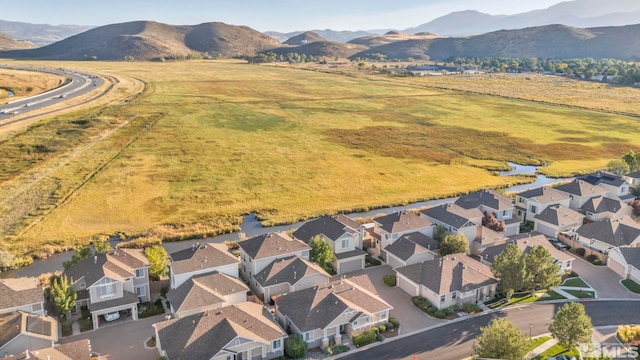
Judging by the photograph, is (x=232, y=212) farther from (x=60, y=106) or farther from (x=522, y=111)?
(x=522, y=111)

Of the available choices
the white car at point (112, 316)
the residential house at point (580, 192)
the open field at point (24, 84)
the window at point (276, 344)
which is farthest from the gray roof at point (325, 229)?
the open field at point (24, 84)

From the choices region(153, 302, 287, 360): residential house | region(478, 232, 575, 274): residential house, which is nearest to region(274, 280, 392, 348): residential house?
region(153, 302, 287, 360): residential house

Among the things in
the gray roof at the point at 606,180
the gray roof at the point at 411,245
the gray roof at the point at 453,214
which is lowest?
the gray roof at the point at 411,245

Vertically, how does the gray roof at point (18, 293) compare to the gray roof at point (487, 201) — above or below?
below

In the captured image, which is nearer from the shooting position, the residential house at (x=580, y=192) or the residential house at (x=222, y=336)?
the residential house at (x=222, y=336)

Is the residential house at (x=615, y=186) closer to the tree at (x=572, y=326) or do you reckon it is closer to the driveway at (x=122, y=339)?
the tree at (x=572, y=326)

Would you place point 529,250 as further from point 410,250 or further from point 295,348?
point 295,348
